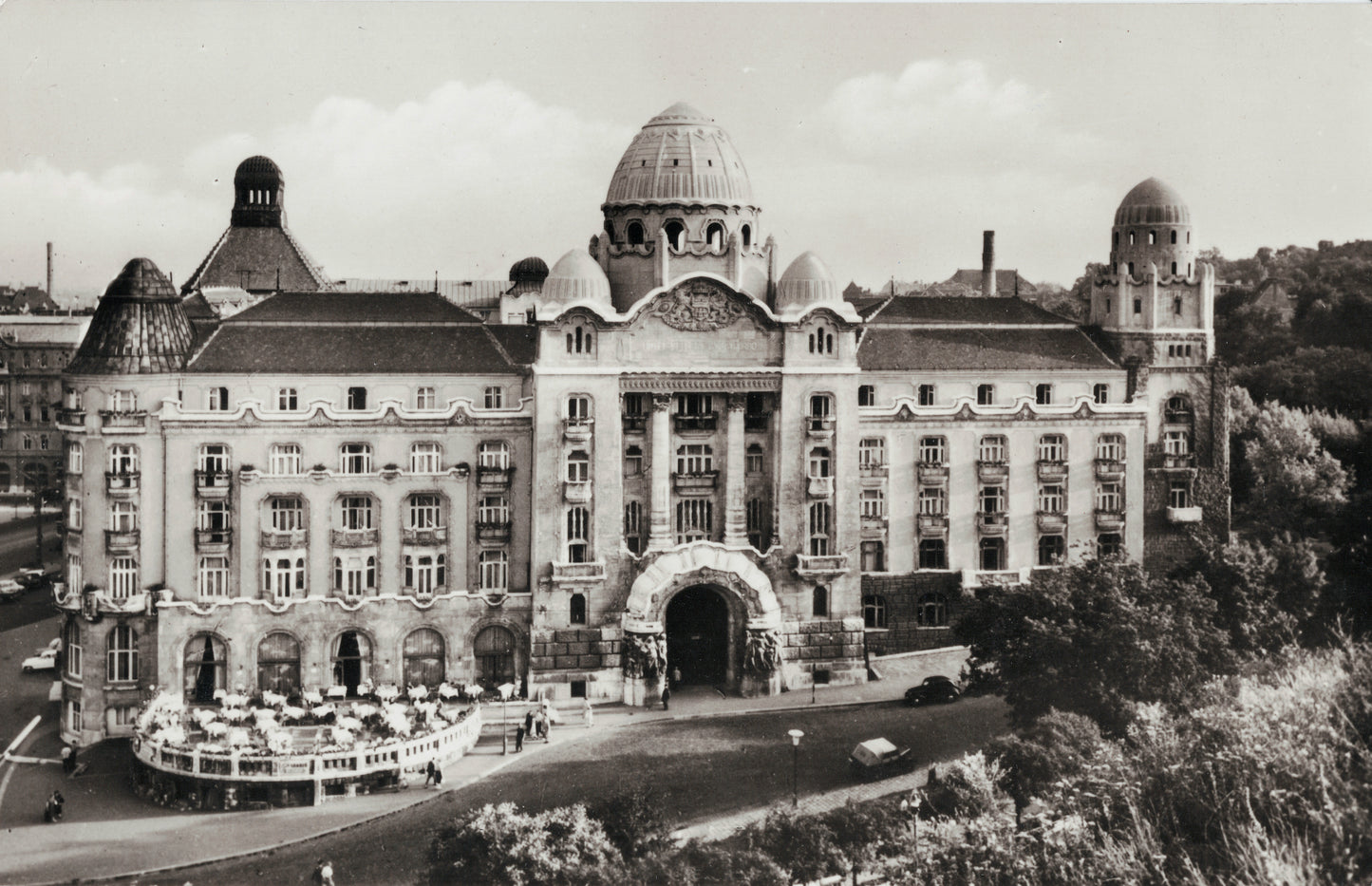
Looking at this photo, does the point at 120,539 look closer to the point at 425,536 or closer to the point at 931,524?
the point at 425,536

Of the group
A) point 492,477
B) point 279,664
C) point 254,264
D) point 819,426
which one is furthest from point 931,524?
point 254,264

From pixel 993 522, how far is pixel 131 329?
144 feet

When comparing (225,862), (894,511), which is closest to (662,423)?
(894,511)

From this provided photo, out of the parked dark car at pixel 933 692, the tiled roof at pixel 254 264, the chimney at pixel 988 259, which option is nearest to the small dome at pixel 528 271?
the tiled roof at pixel 254 264

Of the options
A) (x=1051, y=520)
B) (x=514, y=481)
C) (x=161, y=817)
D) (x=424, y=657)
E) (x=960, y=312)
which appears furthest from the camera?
(x=960, y=312)

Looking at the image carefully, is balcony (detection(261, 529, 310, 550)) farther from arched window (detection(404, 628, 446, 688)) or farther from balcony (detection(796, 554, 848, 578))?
balcony (detection(796, 554, 848, 578))

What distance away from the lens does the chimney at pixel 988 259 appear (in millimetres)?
94062

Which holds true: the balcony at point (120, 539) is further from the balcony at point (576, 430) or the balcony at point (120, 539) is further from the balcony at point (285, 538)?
the balcony at point (576, 430)

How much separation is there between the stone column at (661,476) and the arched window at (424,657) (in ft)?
36.9

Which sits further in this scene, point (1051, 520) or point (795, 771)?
point (1051, 520)

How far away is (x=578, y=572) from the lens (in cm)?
7094

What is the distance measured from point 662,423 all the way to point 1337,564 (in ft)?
104

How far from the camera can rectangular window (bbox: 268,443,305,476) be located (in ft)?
233

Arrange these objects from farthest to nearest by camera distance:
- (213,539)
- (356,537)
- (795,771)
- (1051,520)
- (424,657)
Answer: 1. (1051,520)
2. (424,657)
3. (356,537)
4. (213,539)
5. (795,771)
